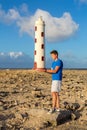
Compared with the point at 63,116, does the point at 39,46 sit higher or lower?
higher

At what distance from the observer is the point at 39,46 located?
34656mm

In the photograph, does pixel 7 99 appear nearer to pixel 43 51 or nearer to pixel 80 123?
pixel 80 123

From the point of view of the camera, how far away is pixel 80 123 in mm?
11398

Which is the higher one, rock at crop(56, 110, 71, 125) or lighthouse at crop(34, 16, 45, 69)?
lighthouse at crop(34, 16, 45, 69)

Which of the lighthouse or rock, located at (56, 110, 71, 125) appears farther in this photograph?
the lighthouse

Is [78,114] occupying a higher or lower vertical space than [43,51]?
lower

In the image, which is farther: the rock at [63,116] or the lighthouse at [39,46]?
the lighthouse at [39,46]

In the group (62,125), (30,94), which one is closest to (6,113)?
(62,125)

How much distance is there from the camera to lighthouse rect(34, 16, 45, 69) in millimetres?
34531

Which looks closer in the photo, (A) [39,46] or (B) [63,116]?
(B) [63,116]

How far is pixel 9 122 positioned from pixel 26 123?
1.70 feet

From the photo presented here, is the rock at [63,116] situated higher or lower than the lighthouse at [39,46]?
lower

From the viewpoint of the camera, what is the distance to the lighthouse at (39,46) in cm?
3453

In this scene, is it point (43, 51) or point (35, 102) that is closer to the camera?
point (35, 102)
